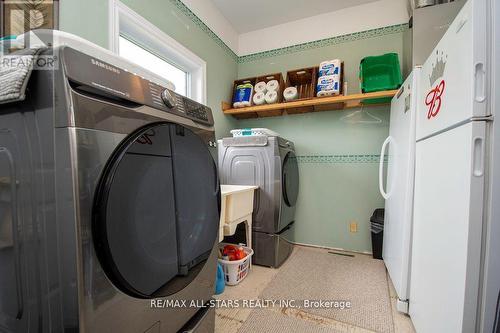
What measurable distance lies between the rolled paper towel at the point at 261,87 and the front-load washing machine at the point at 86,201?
1.93m

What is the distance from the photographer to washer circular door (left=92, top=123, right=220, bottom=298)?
566mm

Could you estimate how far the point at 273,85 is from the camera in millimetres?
2494

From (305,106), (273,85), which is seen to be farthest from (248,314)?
(273,85)

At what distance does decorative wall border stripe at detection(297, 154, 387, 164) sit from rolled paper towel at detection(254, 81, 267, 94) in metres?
0.88

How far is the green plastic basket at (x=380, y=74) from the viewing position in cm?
200

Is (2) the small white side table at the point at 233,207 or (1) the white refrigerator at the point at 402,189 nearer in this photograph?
(1) the white refrigerator at the point at 402,189

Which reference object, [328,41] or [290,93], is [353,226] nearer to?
[290,93]

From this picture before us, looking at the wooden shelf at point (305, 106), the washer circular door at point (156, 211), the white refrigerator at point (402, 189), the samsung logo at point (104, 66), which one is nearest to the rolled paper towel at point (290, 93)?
the wooden shelf at point (305, 106)

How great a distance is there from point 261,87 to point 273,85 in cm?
14

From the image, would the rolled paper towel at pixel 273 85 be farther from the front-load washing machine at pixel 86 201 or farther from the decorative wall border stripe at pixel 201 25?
the front-load washing machine at pixel 86 201

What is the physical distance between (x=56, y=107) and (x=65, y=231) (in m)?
0.28

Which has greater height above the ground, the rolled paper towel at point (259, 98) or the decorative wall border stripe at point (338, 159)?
the rolled paper towel at point (259, 98)

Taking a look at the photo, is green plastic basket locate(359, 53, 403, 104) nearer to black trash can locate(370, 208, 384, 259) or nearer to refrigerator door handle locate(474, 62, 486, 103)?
black trash can locate(370, 208, 384, 259)


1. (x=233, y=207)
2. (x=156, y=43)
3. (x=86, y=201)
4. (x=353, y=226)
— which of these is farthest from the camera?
(x=353, y=226)
